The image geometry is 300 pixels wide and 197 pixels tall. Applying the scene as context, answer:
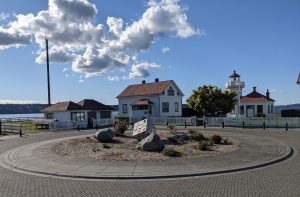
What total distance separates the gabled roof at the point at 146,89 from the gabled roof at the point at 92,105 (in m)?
6.65

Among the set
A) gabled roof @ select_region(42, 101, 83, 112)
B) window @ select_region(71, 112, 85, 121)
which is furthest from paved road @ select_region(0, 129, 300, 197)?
window @ select_region(71, 112, 85, 121)

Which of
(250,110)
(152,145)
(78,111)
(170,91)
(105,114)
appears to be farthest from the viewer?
(170,91)

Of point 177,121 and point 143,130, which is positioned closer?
point 143,130

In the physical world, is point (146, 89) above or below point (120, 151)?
above

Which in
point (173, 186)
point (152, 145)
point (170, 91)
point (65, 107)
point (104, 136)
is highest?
point (170, 91)

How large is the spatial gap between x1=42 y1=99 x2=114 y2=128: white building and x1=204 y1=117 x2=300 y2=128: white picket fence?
13626 mm

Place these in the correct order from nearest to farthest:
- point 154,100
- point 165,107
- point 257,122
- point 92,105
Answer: point 257,122 → point 92,105 → point 154,100 → point 165,107

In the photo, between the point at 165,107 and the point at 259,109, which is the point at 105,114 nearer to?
the point at 165,107

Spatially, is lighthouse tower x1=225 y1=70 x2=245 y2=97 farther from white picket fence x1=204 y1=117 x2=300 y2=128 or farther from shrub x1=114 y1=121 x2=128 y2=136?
shrub x1=114 y1=121 x2=128 y2=136

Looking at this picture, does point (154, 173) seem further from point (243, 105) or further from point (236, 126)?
point (243, 105)

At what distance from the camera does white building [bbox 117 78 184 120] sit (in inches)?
2157

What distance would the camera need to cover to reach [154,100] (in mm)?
55125

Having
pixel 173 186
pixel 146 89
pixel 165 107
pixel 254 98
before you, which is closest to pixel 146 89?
pixel 146 89

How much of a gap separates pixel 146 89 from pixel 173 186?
154 feet
